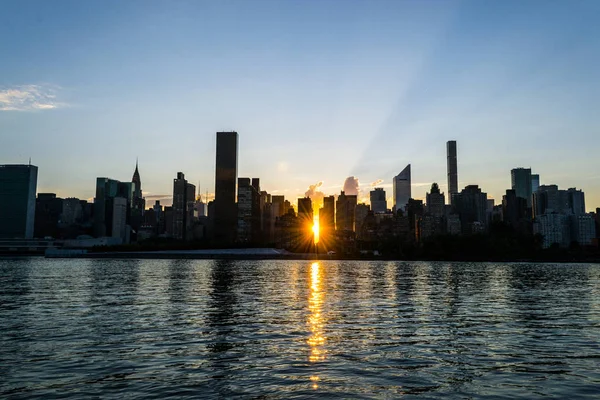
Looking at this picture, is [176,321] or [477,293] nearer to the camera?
[176,321]

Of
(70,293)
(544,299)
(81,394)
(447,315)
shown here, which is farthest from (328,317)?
(70,293)

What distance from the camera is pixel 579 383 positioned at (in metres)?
22.9

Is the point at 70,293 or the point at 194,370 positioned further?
the point at 70,293

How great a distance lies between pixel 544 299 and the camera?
66.2m

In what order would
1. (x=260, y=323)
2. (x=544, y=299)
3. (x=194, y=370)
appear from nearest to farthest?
(x=194, y=370)
(x=260, y=323)
(x=544, y=299)

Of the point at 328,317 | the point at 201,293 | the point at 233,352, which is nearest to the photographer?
the point at 233,352

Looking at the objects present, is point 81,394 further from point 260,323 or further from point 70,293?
point 70,293

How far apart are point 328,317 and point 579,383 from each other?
24360 millimetres

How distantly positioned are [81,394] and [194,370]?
5.77 meters

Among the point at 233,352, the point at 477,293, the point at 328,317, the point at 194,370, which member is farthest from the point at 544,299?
the point at 194,370

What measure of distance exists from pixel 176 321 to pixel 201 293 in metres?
29.5

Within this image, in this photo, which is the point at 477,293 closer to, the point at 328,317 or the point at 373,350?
the point at 328,317

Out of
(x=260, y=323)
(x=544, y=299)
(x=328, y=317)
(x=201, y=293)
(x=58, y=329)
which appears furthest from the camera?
(x=201, y=293)

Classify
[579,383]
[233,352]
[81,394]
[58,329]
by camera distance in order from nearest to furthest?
[81,394]
[579,383]
[233,352]
[58,329]
